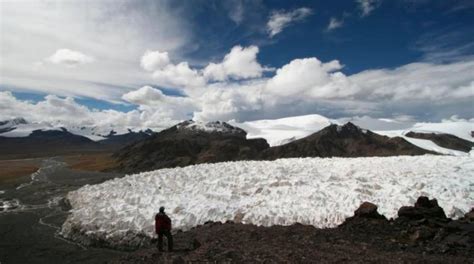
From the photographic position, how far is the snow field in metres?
28.1

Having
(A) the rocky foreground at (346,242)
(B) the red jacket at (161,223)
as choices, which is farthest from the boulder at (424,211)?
(B) the red jacket at (161,223)

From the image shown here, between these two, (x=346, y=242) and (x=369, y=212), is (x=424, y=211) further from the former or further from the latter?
(x=346, y=242)

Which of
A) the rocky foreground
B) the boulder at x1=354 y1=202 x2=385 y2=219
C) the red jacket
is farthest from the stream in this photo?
the boulder at x1=354 y1=202 x2=385 y2=219

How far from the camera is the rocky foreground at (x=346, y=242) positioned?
59.9ft

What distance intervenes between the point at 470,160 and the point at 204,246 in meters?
30.5

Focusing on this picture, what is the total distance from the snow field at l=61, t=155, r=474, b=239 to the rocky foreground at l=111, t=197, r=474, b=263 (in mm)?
3438

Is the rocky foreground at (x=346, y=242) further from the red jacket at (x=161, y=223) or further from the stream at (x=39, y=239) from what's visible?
the stream at (x=39, y=239)

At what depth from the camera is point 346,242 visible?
68.5ft

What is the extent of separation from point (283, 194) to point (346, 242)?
10.9m

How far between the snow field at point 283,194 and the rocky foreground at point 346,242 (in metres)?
3.44

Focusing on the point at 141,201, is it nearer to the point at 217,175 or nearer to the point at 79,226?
the point at 79,226

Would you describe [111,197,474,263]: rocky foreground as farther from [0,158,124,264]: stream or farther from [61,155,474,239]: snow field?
[0,158,124,264]: stream

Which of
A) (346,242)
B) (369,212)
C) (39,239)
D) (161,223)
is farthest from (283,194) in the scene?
(39,239)

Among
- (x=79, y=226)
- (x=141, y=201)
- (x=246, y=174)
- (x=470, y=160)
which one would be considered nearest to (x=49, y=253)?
(x=79, y=226)
